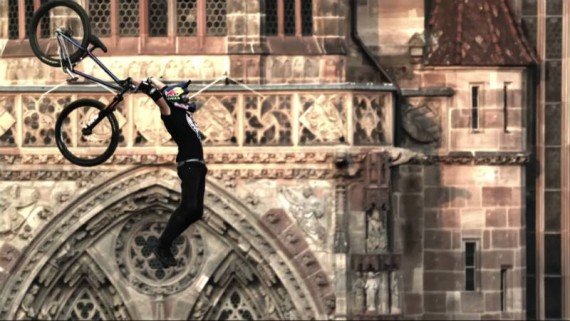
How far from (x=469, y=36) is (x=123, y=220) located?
5.29 meters

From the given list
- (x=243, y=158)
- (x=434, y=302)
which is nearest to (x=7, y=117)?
(x=243, y=158)

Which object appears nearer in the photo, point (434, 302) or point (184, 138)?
point (184, 138)

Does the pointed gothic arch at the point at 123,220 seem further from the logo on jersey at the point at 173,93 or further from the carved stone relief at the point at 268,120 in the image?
the logo on jersey at the point at 173,93

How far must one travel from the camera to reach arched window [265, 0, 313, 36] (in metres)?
43.2

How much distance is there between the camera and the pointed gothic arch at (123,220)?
140 feet

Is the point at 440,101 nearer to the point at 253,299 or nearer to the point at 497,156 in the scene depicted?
the point at 497,156

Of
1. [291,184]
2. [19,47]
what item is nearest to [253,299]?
[291,184]

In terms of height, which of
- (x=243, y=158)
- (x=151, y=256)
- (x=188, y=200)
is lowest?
(x=151, y=256)

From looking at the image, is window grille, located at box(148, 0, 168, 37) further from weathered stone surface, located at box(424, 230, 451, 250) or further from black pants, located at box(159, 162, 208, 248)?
black pants, located at box(159, 162, 208, 248)

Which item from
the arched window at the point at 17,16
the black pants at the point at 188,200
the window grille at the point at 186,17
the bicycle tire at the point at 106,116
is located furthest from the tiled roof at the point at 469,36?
the black pants at the point at 188,200

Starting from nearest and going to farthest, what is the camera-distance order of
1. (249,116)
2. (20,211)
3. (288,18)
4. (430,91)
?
(249,116) < (20,211) < (288,18) < (430,91)

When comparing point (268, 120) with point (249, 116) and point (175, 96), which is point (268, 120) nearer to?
point (249, 116)

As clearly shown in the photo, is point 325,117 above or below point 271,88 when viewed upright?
below

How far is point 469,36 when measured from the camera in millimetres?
44750
